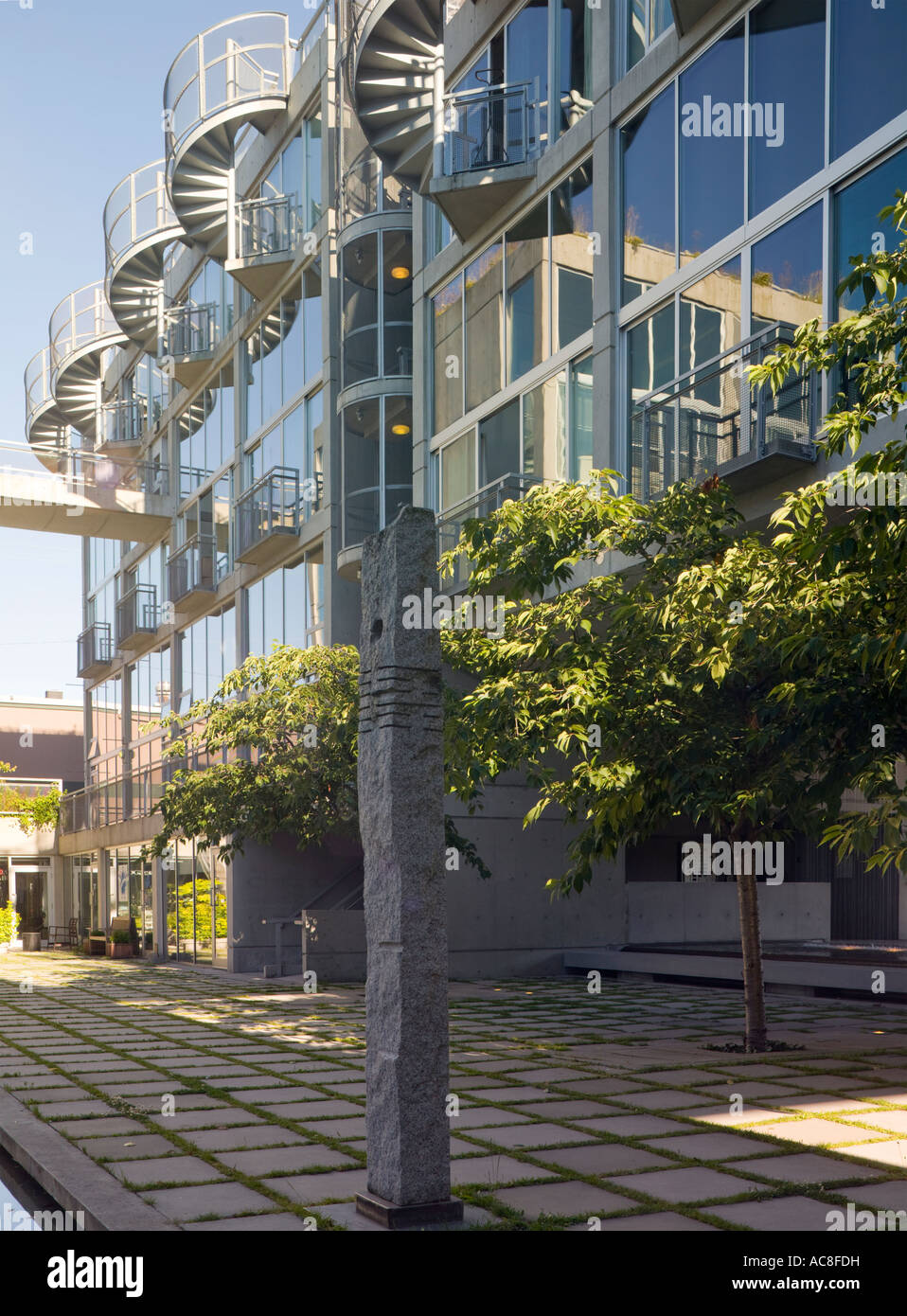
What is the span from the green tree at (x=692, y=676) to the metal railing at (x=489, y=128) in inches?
377

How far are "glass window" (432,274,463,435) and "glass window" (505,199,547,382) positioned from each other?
1.82 metres

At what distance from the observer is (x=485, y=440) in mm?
21906

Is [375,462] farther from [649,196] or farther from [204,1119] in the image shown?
[204,1119]

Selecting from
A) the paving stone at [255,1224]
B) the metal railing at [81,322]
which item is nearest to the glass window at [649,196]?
the paving stone at [255,1224]

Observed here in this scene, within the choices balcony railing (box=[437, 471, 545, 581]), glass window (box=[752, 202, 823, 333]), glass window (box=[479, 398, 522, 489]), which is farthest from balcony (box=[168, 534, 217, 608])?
glass window (box=[752, 202, 823, 333])

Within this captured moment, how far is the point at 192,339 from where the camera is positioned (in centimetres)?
3466

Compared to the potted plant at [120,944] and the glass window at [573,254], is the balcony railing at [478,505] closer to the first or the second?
the glass window at [573,254]

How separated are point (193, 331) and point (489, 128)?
15328mm

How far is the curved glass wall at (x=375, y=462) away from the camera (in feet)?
83.1

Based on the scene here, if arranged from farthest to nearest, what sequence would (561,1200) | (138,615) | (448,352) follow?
(138,615), (448,352), (561,1200)

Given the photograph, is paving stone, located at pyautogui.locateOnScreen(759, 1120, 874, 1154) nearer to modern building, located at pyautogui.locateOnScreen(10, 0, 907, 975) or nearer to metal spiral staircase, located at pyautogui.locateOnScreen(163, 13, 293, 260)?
modern building, located at pyautogui.locateOnScreen(10, 0, 907, 975)

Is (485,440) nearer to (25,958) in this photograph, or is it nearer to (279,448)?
(279,448)

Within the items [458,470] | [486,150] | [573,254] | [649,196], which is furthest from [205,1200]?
[486,150]

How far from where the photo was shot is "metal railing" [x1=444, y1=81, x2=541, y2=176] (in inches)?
809
